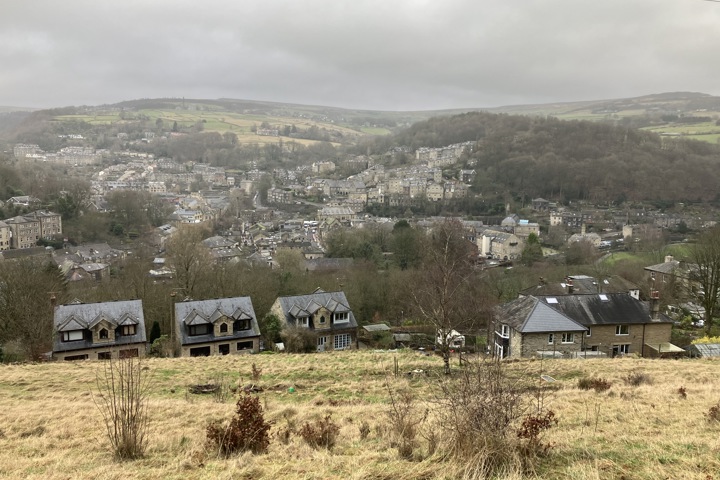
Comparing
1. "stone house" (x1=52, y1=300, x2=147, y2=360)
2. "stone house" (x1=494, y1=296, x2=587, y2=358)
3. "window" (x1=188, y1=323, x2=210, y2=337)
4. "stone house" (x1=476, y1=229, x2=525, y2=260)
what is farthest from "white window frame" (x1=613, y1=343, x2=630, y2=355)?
"stone house" (x1=476, y1=229, x2=525, y2=260)

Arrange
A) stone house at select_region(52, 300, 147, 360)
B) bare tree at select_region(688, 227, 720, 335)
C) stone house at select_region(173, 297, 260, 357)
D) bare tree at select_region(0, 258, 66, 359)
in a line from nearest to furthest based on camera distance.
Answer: stone house at select_region(52, 300, 147, 360)
bare tree at select_region(0, 258, 66, 359)
stone house at select_region(173, 297, 260, 357)
bare tree at select_region(688, 227, 720, 335)

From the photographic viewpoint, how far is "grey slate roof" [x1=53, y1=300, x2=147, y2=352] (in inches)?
918

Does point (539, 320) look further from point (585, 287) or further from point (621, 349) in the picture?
point (585, 287)

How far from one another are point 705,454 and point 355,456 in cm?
393

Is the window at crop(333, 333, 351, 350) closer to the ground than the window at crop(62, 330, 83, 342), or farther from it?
closer to the ground

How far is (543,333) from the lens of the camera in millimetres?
22656

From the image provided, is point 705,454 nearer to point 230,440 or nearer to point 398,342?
point 230,440

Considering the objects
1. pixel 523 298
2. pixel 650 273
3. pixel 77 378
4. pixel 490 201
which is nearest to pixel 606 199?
pixel 490 201

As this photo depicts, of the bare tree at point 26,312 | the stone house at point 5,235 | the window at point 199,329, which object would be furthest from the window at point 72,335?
the stone house at point 5,235

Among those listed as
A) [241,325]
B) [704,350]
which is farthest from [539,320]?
[241,325]

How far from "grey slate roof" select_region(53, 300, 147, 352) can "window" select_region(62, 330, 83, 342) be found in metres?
0.14

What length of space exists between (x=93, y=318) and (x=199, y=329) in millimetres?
4846

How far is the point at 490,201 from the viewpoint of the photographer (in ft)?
301

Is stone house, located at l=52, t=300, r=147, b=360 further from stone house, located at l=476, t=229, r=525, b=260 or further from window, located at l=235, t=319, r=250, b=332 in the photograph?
stone house, located at l=476, t=229, r=525, b=260
